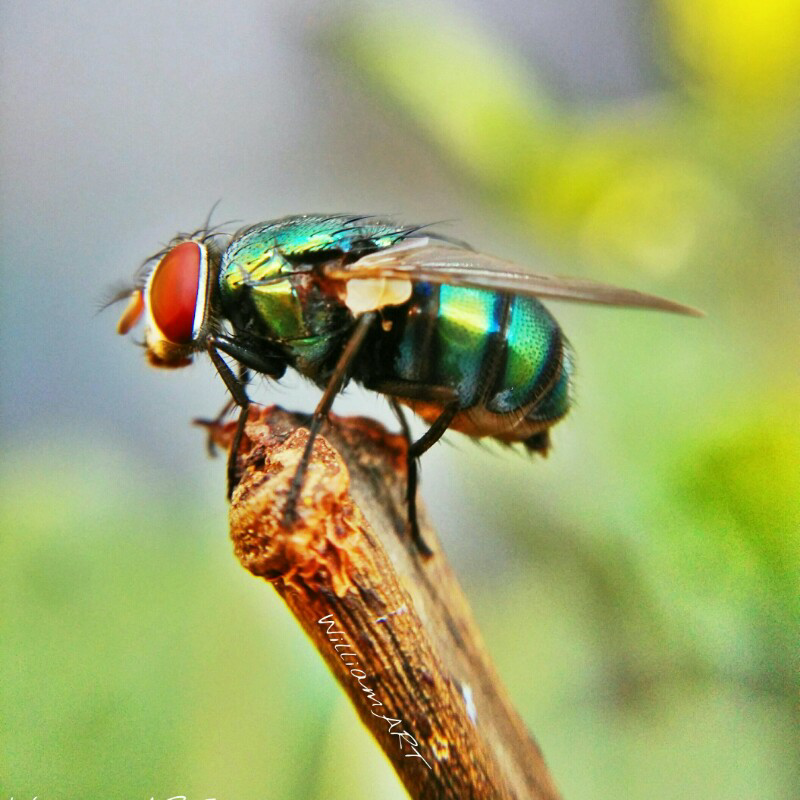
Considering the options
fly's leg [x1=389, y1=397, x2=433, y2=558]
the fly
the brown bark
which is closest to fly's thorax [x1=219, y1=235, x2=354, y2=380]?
the fly

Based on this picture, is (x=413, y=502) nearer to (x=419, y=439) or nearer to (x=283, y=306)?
(x=419, y=439)

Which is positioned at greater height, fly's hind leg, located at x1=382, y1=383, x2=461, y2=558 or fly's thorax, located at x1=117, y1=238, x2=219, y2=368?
fly's thorax, located at x1=117, y1=238, x2=219, y2=368

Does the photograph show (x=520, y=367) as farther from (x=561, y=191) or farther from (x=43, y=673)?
(x=43, y=673)

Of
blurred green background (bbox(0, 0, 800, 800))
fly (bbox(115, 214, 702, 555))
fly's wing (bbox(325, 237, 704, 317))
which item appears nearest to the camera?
fly's wing (bbox(325, 237, 704, 317))

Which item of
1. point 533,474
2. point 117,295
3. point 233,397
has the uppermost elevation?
point 117,295

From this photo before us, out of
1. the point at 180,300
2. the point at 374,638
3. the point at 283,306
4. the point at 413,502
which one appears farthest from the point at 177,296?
the point at 374,638

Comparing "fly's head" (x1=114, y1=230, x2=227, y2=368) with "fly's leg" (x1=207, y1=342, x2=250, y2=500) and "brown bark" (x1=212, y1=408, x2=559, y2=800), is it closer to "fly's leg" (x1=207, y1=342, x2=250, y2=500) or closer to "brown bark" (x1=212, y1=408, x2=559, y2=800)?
"fly's leg" (x1=207, y1=342, x2=250, y2=500)

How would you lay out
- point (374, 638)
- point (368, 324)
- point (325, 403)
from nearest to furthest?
point (374, 638) < point (325, 403) < point (368, 324)

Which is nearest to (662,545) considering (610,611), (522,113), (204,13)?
(610,611)

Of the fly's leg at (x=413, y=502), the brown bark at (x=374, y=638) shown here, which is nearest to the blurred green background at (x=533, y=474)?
the fly's leg at (x=413, y=502)
